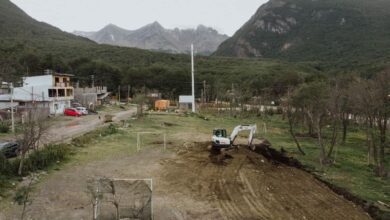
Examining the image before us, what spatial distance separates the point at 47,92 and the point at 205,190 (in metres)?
42.3

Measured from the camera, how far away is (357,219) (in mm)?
15242

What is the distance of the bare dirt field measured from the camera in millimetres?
15047

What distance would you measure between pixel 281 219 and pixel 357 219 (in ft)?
10.9

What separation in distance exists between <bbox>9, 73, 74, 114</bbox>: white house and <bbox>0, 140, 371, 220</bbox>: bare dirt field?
103 ft

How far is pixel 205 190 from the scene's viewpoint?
1811 cm

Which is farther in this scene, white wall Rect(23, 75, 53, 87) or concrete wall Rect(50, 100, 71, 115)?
white wall Rect(23, 75, 53, 87)

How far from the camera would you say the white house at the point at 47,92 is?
52000 mm

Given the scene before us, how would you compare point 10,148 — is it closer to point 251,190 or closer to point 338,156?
point 251,190

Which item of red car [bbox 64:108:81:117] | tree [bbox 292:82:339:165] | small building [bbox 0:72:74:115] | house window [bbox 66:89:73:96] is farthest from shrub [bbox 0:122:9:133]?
house window [bbox 66:89:73:96]

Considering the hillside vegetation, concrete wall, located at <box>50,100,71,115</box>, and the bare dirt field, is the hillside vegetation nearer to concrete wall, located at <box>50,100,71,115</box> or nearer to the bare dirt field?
concrete wall, located at <box>50,100,71,115</box>

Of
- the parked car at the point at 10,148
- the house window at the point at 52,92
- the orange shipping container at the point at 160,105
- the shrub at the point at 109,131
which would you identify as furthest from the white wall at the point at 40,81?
the parked car at the point at 10,148

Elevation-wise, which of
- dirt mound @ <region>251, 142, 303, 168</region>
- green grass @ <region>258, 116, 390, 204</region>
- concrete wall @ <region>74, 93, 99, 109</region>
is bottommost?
green grass @ <region>258, 116, 390, 204</region>

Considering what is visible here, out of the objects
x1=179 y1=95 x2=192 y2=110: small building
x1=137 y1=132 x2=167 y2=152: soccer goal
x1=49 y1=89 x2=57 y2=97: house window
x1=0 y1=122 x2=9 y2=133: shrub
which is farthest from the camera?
x1=179 y1=95 x2=192 y2=110: small building

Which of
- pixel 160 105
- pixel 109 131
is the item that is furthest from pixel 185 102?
pixel 109 131
